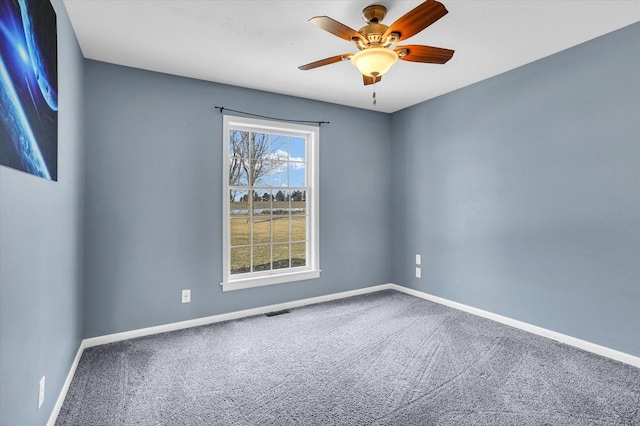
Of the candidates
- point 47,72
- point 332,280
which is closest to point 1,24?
point 47,72

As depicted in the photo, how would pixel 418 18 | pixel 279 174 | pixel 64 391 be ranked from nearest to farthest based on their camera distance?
1. pixel 418 18
2. pixel 64 391
3. pixel 279 174

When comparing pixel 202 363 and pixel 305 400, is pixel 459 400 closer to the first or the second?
pixel 305 400

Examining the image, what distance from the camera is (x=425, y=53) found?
2.19 metres

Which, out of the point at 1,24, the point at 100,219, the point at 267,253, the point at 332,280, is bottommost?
the point at 332,280

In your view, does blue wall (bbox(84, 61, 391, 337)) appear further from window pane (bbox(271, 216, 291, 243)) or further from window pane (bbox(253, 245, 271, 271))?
window pane (bbox(271, 216, 291, 243))

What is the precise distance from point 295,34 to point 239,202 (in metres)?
1.89

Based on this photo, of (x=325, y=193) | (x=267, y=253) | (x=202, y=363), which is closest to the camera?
(x=202, y=363)

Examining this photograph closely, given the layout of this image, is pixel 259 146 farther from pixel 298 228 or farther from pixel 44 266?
pixel 44 266

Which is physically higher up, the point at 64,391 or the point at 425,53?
the point at 425,53

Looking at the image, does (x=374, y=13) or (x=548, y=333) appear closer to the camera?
(x=374, y=13)

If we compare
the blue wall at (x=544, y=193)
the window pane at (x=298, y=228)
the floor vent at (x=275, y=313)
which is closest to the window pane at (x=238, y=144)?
the window pane at (x=298, y=228)

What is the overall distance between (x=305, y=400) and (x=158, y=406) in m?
0.91

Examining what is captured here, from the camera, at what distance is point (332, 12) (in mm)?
2223

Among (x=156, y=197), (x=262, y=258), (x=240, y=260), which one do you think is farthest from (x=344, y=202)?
(x=156, y=197)
